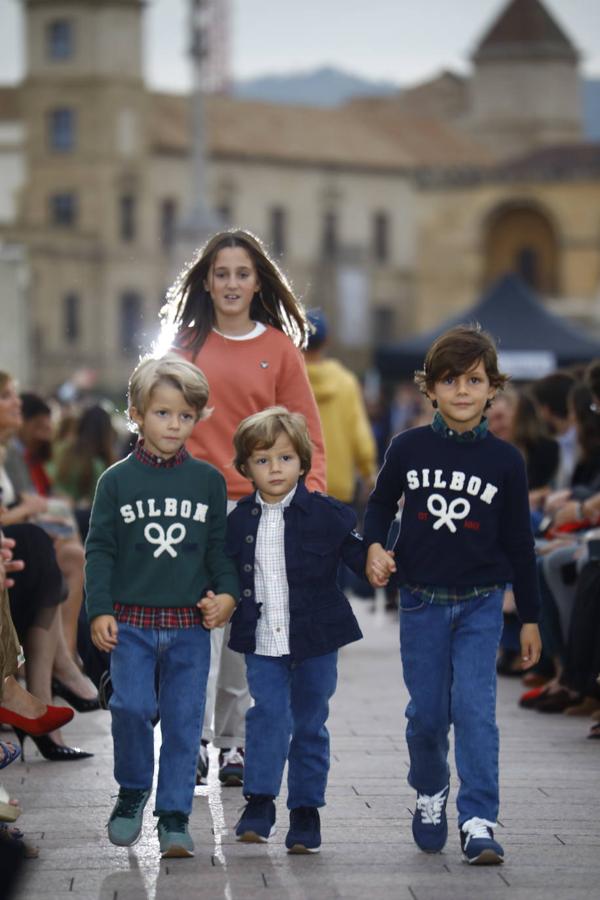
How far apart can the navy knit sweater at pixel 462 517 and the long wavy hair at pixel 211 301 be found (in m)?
1.34

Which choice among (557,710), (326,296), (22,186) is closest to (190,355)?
(557,710)

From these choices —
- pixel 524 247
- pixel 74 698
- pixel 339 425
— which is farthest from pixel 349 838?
pixel 524 247

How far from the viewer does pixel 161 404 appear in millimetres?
5645

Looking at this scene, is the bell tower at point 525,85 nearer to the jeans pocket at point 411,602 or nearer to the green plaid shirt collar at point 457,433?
the green plaid shirt collar at point 457,433

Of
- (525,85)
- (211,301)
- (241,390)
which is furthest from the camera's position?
(525,85)

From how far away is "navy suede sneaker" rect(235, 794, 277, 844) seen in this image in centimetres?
564

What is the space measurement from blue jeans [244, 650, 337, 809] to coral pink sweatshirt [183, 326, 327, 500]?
113cm

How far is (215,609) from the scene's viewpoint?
5539mm

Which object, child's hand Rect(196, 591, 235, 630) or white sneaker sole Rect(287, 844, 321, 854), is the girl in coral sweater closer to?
child's hand Rect(196, 591, 235, 630)

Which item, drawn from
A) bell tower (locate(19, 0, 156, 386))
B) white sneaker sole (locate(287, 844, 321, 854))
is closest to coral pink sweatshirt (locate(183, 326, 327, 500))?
white sneaker sole (locate(287, 844, 321, 854))

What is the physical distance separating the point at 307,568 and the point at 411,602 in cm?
34

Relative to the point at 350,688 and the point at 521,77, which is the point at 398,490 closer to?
the point at 350,688

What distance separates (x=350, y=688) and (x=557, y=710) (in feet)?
4.56

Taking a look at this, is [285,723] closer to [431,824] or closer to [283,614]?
[283,614]
